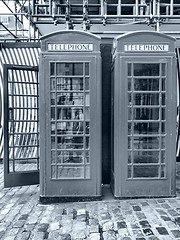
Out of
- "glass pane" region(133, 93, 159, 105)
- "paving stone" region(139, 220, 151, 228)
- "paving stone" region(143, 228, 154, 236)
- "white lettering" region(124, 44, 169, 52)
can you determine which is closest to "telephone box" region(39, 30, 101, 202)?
"white lettering" region(124, 44, 169, 52)

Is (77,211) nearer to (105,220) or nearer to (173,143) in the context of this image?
(105,220)

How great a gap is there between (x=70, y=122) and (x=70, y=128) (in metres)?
0.11

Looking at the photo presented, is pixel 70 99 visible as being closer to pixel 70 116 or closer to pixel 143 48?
pixel 70 116

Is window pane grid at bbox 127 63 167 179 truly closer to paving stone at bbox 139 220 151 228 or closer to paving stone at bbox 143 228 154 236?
paving stone at bbox 139 220 151 228

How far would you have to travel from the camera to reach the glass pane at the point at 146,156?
192 inches

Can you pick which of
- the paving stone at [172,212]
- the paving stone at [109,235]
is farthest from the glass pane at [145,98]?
the paving stone at [109,235]

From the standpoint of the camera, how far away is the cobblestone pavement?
3.60 metres

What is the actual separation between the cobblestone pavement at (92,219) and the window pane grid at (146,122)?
0.57 meters

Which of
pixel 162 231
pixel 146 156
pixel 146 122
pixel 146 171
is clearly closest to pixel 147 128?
pixel 146 122

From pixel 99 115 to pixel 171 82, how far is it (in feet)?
4.53

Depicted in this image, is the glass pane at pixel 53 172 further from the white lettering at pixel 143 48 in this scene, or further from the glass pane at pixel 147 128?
the white lettering at pixel 143 48

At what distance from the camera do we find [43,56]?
4.70 meters

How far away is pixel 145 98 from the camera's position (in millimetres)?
4840

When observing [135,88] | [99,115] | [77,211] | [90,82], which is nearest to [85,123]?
[99,115]
